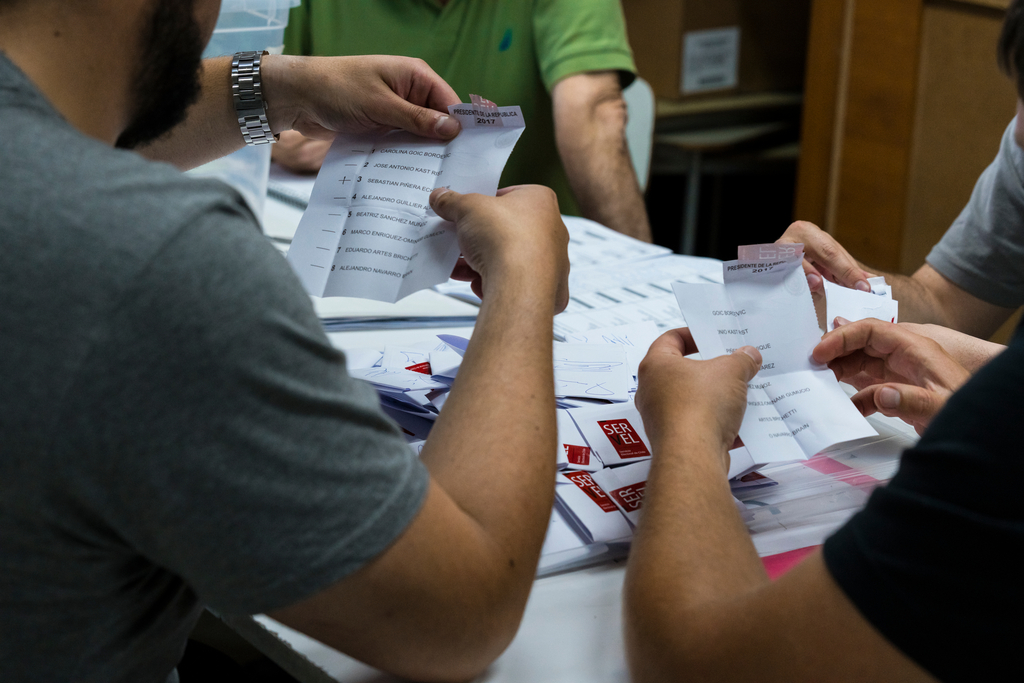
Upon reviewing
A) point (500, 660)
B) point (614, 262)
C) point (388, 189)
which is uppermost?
point (388, 189)

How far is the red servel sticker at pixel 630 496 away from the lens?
720mm

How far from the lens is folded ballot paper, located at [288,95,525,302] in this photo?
2.64 ft

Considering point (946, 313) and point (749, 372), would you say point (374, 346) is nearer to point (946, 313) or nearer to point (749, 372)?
point (749, 372)

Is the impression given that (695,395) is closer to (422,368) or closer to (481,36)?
(422,368)

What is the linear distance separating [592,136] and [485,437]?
53.8 inches

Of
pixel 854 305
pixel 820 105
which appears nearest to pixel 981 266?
pixel 854 305

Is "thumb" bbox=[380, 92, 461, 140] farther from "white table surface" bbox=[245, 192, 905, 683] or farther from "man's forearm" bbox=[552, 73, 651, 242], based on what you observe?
"man's forearm" bbox=[552, 73, 651, 242]

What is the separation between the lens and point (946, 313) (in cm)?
128

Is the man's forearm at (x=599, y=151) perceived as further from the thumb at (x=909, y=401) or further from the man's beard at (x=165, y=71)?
the man's beard at (x=165, y=71)

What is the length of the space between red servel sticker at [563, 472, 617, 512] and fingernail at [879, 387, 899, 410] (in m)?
0.27

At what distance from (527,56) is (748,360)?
1.33m

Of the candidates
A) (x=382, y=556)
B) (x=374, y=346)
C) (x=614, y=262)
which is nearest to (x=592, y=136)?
(x=614, y=262)

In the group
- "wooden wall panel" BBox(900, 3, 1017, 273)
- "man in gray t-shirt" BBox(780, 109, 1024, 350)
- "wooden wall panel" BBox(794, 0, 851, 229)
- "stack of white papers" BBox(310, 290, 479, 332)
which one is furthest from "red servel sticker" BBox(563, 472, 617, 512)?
"wooden wall panel" BBox(794, 0, 851, 229)

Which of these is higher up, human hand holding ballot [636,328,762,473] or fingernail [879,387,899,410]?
human hand holding ballot [636,328,762,473]
